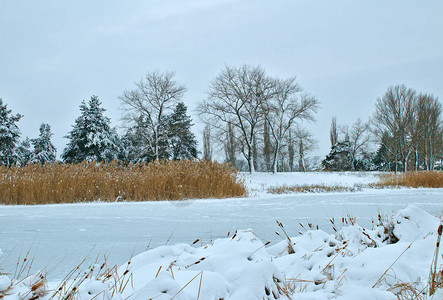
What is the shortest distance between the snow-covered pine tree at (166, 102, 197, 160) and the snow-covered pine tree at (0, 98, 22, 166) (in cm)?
1322

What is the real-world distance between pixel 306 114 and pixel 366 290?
79.4 feet

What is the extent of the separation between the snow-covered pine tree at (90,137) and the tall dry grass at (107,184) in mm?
16937

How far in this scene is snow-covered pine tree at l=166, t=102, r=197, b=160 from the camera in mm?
30469

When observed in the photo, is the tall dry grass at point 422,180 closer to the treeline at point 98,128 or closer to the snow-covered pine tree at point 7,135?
the treeline at point 98,128

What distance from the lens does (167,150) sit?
3070 centimetres

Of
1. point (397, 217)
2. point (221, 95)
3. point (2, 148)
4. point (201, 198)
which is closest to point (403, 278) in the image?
point (397, 217)

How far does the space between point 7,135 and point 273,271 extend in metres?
28.0

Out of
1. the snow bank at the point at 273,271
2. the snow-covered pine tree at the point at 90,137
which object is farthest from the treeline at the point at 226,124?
the snow bank at the point at 273,271

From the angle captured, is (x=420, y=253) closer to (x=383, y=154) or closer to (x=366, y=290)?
(x=366, y=290)

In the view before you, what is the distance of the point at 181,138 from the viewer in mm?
31344

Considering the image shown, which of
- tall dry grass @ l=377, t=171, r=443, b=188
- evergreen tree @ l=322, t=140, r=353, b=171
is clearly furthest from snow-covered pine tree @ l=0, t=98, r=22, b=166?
evergreen tree @ l=322, t=140, r=353, b=171

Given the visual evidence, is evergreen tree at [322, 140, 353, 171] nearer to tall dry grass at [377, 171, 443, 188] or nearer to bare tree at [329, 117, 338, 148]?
bare tree at [329, 117, 338, 148]

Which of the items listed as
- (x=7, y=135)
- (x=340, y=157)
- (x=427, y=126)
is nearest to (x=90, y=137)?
(x=7, y=135)

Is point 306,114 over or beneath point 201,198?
over
